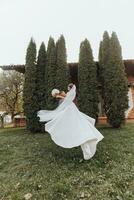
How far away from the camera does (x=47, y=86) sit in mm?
10805

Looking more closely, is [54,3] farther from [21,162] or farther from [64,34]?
[21,162]

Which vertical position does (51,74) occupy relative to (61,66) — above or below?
below

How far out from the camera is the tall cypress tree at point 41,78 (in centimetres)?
1095

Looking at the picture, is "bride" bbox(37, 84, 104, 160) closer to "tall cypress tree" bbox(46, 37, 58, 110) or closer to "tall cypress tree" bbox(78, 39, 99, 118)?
"tall cypress tree" bbox(46, 37, 58, 110)

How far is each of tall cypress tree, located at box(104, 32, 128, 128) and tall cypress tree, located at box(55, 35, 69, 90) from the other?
5.63ft

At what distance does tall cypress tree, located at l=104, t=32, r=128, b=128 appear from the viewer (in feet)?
34.5

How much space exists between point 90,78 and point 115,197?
6455mm

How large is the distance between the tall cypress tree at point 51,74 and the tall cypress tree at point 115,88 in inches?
86.9

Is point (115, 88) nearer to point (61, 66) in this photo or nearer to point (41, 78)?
→ point (61, 66)

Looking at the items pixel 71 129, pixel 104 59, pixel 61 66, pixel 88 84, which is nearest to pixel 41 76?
pixel 61 66

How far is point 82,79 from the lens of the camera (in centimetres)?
1070

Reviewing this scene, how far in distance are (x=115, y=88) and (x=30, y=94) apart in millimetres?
3594

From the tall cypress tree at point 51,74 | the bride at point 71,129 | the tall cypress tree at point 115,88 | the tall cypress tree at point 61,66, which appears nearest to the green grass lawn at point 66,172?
the bride at point 71,129

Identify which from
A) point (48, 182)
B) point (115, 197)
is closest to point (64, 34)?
point (48, 182)
